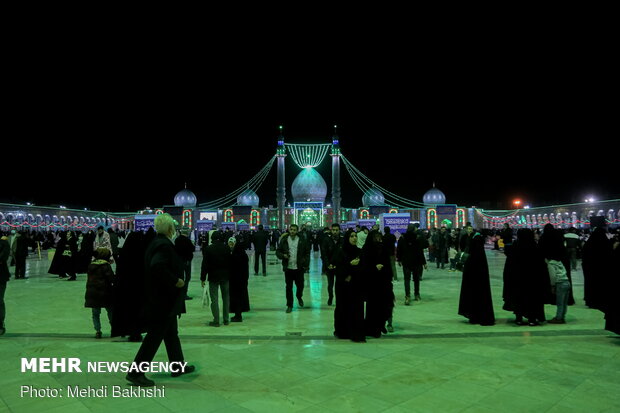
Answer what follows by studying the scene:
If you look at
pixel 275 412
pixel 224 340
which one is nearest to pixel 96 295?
pixel 224 340

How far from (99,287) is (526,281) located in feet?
21.4

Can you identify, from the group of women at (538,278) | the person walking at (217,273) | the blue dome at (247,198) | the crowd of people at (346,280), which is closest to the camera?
the crowd of people at (346,280)

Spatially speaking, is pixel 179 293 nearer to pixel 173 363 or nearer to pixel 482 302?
pixel 173 363

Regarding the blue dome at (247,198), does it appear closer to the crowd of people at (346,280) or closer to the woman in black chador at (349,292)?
the crowd of people at (346,280)

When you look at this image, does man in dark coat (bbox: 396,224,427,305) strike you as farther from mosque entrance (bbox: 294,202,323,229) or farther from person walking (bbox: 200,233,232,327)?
mosque entrance (bbox: 294,202,323,229)

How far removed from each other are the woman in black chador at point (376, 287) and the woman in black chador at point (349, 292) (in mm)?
119

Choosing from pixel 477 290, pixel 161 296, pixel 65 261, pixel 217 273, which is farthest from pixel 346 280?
pixel 65 261

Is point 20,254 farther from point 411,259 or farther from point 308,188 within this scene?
point 308,188

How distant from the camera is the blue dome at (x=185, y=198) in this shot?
232 feet

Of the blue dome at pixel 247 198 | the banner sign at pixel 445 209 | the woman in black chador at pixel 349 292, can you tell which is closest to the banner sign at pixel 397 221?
the woman in black chador at pixel 349 292

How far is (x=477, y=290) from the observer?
704cm

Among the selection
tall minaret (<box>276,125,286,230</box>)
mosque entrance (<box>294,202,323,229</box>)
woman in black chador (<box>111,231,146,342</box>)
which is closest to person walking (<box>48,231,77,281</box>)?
woman in black chador (<box>111,231,146,342</box>)

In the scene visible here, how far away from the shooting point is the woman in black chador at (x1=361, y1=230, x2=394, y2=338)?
19.7 feet

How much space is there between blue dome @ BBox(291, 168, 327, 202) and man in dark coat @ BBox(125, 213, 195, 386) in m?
58.8
